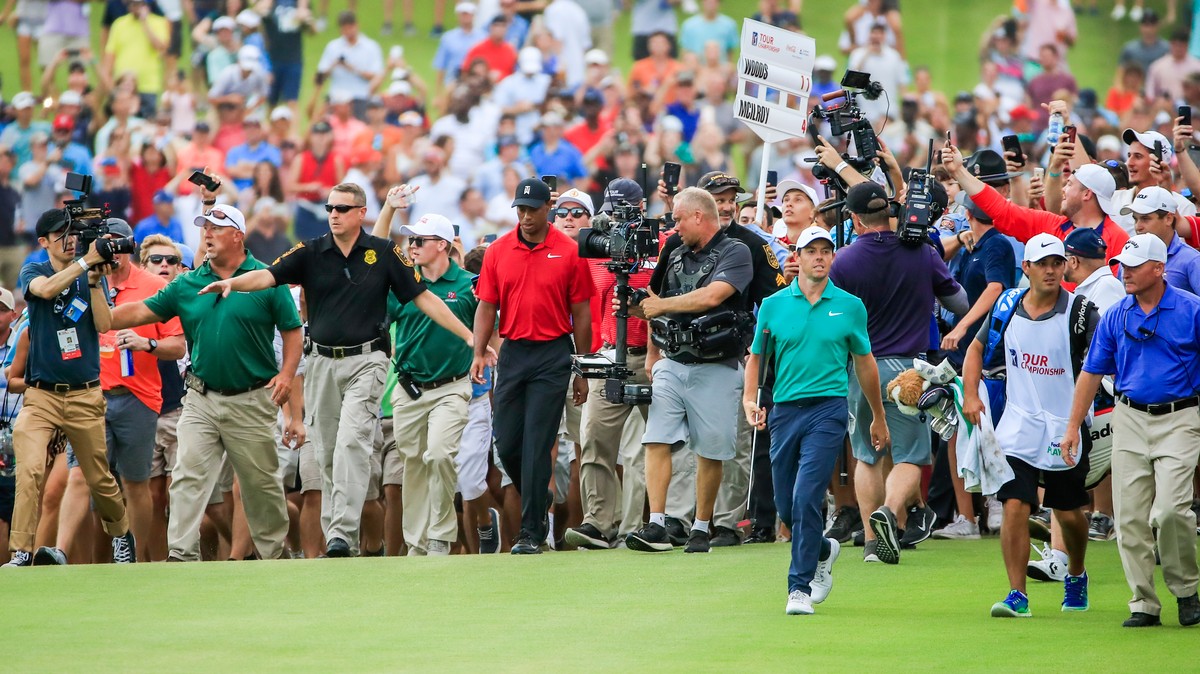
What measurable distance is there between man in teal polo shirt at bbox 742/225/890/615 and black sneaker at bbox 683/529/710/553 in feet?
5.99

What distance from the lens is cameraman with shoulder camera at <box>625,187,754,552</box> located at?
406 inches

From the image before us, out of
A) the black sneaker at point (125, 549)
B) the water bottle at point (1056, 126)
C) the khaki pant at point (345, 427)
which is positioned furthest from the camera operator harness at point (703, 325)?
the black sneaker at point (125, 549)

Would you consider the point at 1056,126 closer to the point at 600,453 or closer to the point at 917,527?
the point at 917,527

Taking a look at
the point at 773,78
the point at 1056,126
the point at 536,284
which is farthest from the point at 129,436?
the point at 1056,126

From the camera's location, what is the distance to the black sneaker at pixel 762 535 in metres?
11.3

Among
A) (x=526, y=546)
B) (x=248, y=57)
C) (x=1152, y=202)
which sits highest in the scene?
(x=248, y=57)

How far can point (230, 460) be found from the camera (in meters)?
11.0

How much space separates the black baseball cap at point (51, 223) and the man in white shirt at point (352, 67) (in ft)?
41.0

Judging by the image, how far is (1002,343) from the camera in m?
9.23

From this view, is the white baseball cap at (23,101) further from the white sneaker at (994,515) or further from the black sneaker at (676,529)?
the white sneaker at (994,515)

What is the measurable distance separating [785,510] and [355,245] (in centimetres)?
393

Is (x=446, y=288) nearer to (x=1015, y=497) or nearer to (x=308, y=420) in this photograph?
(x=308, y=420)

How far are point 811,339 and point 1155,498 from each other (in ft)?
6.23

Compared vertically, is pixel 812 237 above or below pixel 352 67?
below
